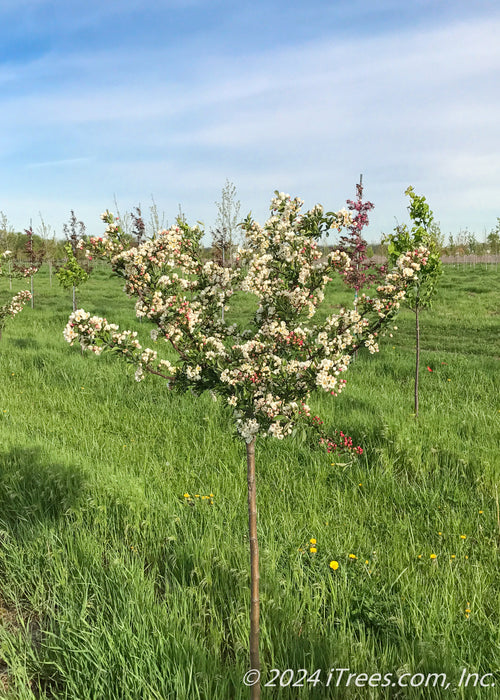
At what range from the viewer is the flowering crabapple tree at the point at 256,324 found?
2828 mm

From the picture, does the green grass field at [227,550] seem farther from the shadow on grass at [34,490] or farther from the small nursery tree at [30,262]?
the small nursery tree at [30,262]

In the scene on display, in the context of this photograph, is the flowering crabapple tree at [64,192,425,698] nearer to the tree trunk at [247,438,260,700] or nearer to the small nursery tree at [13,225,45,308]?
the tree trunk at [247,438,260,700]

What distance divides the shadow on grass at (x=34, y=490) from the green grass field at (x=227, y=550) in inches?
0.9

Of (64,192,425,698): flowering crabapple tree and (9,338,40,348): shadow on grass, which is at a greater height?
(64,192,425,698): flowering crabapple tree

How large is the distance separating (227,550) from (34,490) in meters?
2.35

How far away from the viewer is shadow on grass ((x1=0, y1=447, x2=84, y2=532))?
182 inches

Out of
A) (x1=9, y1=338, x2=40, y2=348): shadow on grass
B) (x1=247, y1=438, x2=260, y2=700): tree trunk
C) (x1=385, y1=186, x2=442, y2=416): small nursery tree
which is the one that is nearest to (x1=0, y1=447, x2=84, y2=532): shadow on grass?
(x1=247, y1=438, x2=260, y2=700): tree trunk

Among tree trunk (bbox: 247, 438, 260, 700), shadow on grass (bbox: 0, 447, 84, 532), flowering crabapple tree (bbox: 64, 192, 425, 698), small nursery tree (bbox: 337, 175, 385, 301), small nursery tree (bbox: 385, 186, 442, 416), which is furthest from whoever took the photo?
small nursery tree (bbox: 337, 175, 385, 301)

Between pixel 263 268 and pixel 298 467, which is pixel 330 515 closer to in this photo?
pixel 298 467

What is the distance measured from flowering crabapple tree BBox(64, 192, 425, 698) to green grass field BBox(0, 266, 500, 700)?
2.17ft

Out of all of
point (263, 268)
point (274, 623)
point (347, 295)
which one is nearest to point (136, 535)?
point (274, 623)

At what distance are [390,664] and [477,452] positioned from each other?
3549 millimetres

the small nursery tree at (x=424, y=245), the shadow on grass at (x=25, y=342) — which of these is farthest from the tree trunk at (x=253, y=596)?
the shadow on grass at (x=25, y=342)

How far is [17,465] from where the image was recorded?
5641 millimetres
